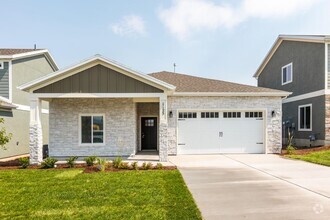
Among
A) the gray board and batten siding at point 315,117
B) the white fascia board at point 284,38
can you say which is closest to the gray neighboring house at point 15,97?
the gray board and batten siding at point 315,117

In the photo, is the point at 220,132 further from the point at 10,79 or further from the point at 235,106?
the point at 10,79

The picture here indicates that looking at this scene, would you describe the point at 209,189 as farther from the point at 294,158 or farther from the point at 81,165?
the point at 294,158

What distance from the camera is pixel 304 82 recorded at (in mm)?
17812

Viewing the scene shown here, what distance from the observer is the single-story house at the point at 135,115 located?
39.7ft

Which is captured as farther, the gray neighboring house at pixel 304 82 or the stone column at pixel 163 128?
the gray neighboring house at pixel 304 82

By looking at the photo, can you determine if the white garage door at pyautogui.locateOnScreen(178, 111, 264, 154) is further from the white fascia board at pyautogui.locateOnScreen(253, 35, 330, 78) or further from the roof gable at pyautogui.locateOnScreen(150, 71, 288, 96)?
the white fascia board at pyautogui.locateOnScreen(253, 35, 330, 78)

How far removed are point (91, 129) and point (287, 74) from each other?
1467cm

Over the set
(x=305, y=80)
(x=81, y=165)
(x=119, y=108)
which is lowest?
(x=81, y=165)

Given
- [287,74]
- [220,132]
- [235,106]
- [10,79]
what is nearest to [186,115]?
[220,132]

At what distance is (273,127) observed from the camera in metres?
14.9

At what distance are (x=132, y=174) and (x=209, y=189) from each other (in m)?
3.06

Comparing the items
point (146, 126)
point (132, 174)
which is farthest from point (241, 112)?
point (132, 174)

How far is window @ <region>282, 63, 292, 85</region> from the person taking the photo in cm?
1988

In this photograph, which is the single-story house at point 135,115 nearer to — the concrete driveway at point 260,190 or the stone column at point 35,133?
the stone column at point 35,133
